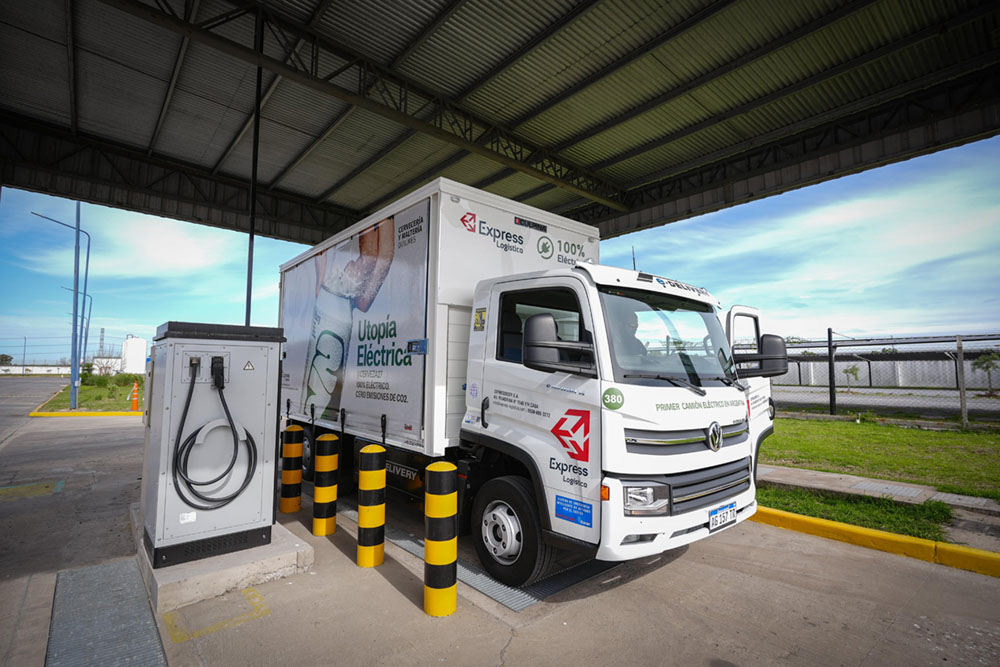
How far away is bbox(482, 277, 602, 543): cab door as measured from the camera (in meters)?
3.31

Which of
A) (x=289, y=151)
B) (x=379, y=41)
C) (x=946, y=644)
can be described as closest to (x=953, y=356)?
(x=946, y=644)

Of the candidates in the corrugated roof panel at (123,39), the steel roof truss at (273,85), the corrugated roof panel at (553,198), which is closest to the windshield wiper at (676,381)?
the steel roof truss at (273,85)

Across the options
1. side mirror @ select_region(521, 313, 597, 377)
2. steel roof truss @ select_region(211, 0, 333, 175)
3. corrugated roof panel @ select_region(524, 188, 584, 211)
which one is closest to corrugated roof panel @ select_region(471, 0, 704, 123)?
steel roof truss @ select_region(211, 0, 333, 175)

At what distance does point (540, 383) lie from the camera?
374 centimetres

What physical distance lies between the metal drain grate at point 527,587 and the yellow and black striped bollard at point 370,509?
1.51 ft

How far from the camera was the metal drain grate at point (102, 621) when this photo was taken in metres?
2.96

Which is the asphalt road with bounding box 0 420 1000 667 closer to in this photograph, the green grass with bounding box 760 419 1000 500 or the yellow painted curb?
the green grass with bounding box 760 419 1000 500

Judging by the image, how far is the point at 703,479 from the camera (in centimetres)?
352

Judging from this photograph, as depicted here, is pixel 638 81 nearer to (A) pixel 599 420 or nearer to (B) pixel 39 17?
→ (A) pixel 599 420

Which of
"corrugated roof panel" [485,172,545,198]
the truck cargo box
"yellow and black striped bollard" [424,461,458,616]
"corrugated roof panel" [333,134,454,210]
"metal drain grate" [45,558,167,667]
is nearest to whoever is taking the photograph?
"metal drain grate" [45,558,167,667]

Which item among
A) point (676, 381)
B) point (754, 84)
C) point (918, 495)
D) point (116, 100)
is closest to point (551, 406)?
point (676, 381)

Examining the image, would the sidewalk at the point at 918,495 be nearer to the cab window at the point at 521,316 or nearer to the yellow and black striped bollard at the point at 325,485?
the cab window at the point at 521,316

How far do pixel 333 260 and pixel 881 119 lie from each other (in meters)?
10.3

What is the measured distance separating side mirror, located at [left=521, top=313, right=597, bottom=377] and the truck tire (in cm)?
105
